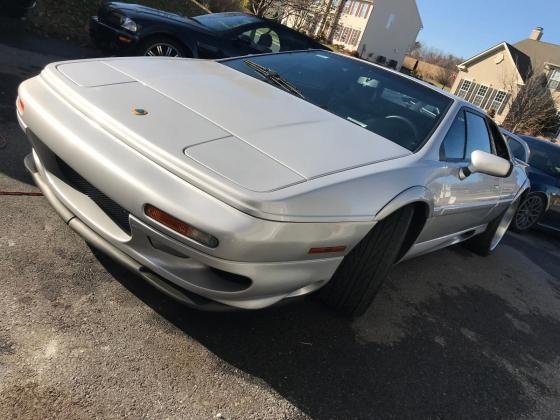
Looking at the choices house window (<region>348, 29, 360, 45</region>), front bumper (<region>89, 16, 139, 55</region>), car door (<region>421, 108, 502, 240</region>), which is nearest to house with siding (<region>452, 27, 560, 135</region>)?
house window (<region>348, 29, 360, 45</region>)

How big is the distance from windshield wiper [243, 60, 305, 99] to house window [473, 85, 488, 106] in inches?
1661

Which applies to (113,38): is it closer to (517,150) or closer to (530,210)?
(517,150)

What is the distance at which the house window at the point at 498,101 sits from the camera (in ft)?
132

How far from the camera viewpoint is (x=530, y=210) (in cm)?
741

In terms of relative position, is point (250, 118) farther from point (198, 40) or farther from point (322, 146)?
point (198, 40)

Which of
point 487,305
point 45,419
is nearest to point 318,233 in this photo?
point 45,419

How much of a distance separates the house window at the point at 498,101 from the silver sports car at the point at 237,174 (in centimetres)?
4130

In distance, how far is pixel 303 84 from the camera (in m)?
3.42

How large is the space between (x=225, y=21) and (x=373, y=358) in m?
6.03

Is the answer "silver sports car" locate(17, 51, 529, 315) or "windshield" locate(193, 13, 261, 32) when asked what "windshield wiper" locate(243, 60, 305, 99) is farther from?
"windshield" locate(193, 13, 261, 32)

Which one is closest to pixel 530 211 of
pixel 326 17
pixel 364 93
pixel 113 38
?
pixel 364 93

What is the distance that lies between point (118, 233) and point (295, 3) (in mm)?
21989

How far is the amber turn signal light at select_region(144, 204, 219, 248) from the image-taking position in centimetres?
189

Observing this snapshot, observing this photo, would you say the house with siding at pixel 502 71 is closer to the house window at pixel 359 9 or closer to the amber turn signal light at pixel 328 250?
the house window at pixel 359 9
